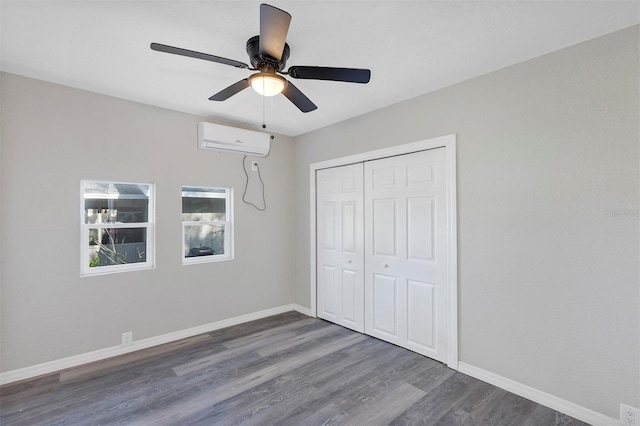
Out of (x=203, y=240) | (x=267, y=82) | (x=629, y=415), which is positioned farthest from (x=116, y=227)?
(x=629, y=415)

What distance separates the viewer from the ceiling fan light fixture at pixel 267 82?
74.1 inches

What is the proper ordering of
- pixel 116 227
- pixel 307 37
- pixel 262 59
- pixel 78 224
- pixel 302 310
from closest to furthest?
pixel 262 59 < pixel 307 37 < pixel 78 224 < pixel 116 227 < pixel 302 310

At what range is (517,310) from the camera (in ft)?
7.77

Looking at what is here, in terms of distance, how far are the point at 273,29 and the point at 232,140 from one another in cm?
232

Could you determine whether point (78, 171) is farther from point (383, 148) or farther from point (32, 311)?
point (383, 148)

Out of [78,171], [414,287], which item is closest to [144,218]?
[78,171]

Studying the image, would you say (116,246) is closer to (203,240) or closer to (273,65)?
(203,240)

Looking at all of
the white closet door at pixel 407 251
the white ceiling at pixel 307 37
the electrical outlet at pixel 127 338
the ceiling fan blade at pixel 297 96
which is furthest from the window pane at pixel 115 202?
the white closet door at pixel 407 251

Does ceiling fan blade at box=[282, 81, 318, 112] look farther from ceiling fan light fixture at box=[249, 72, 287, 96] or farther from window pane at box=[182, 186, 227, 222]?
window pane at box=[182, 186, 227, 222]

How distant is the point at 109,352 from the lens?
2953mm

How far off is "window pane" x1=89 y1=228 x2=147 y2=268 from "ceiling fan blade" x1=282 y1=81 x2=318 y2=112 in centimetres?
228

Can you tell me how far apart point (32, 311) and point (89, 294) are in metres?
0.40

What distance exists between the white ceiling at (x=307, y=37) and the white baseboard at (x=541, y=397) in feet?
8.35

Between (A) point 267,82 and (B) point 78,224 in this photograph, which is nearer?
(A) point 267,82
